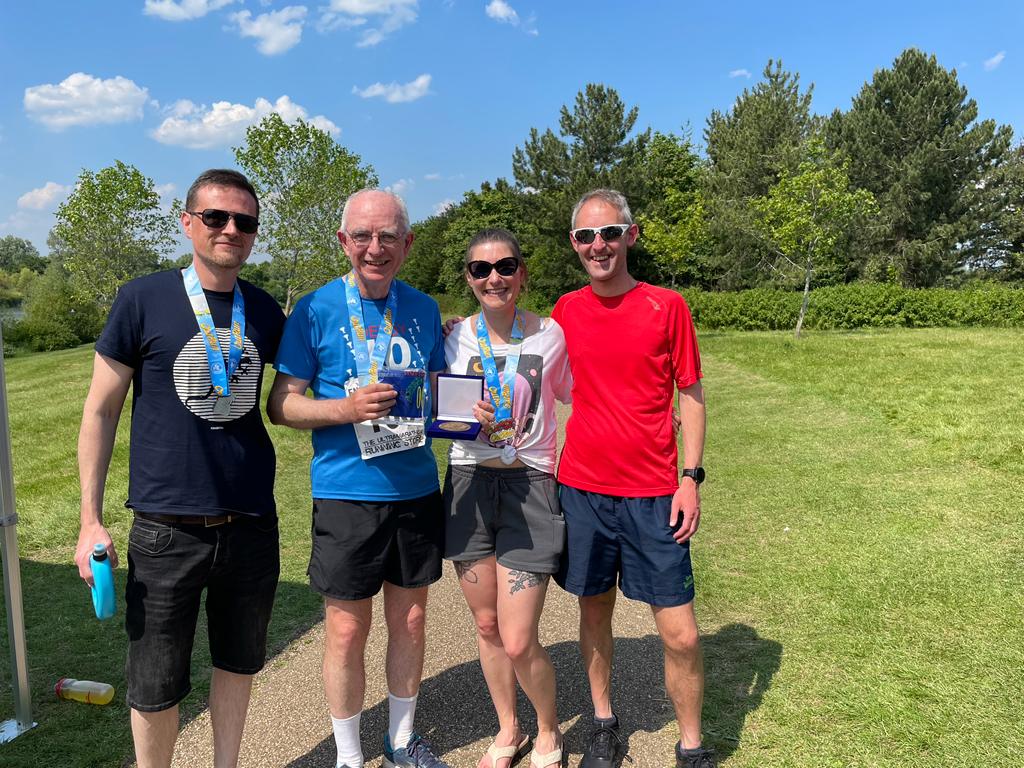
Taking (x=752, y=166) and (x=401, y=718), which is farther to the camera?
(x=752, y=166)

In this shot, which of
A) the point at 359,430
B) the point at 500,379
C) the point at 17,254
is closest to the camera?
the point at 359,430

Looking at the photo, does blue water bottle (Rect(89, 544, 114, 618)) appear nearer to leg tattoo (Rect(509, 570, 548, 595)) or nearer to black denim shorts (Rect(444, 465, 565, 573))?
black denim shorts (Rect(444, 465, 565, 573))

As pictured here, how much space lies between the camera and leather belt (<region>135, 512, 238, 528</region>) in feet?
7.95

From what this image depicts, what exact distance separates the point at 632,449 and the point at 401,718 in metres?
1.55

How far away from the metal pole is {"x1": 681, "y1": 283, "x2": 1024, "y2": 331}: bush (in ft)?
93.5

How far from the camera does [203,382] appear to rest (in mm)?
2434

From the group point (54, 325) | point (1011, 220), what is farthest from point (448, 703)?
point (1011, 220)

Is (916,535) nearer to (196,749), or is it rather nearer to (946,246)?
(196,749)

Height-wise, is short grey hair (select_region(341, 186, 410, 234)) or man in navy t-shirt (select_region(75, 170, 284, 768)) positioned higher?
short grey hair (select_region(341, 186, 410, 234))

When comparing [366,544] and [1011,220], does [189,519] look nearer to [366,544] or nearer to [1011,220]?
[366,544]

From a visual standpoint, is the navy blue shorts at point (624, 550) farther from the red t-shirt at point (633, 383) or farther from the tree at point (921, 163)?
the tree at point (921, 163)

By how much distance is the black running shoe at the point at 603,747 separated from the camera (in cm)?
302

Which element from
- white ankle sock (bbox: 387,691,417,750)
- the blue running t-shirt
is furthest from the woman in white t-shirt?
white ankle sock (bbox: 387,691,417,750)

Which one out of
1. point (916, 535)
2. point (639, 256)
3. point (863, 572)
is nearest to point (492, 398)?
point (863, 572)
